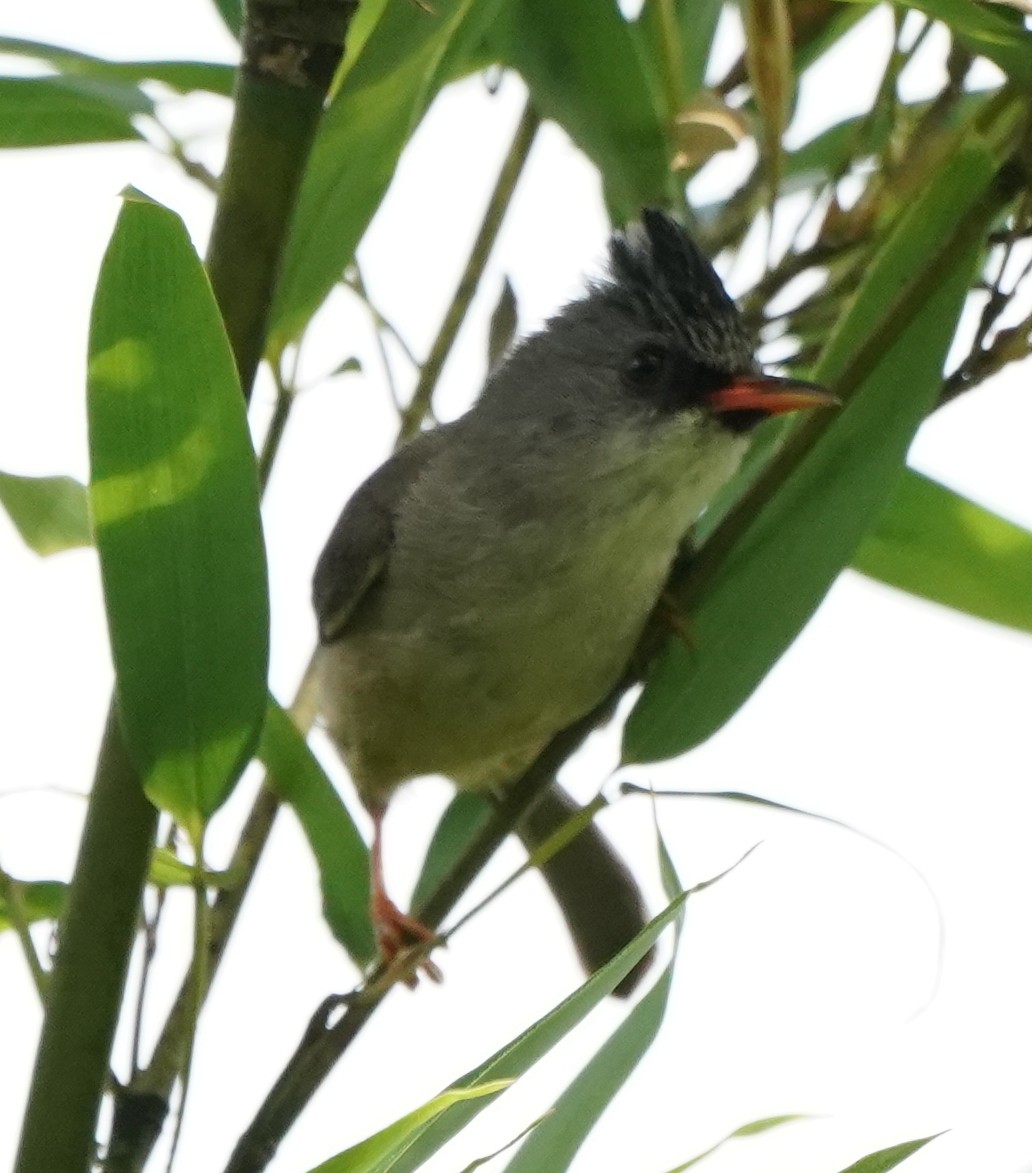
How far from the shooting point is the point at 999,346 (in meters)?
1.34

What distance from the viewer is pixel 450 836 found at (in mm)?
2029

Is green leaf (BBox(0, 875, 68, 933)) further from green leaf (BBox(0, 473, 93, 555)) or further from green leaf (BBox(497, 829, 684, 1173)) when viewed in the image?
green leaf (BBox(497, 829, 684, 1173))

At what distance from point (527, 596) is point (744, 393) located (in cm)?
36

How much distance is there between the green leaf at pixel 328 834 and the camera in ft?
5.61

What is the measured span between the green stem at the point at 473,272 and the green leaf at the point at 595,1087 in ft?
2.74

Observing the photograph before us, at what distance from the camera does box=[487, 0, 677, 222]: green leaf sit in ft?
5.49

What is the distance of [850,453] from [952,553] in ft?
1.00

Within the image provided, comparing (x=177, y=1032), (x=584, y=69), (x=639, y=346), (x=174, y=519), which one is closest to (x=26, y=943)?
(x=177, y=1032)

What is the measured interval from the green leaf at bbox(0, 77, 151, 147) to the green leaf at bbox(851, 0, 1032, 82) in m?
0.83

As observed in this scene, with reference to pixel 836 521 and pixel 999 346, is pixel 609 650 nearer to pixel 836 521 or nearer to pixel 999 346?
pixel 836 521

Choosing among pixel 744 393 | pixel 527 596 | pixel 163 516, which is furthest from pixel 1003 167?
pixel 527 596

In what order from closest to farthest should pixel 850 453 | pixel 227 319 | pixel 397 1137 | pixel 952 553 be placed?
1. pixel 397 1137
2. pixel 227 319
3. pixel 850 453
4. pixel 952 553

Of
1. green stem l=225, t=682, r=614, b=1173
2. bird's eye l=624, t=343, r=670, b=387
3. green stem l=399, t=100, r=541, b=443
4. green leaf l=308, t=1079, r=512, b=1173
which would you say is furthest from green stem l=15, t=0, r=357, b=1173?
bird's eye l=624, t=343, r=670, b=387

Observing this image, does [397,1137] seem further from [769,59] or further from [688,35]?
[688,35]
